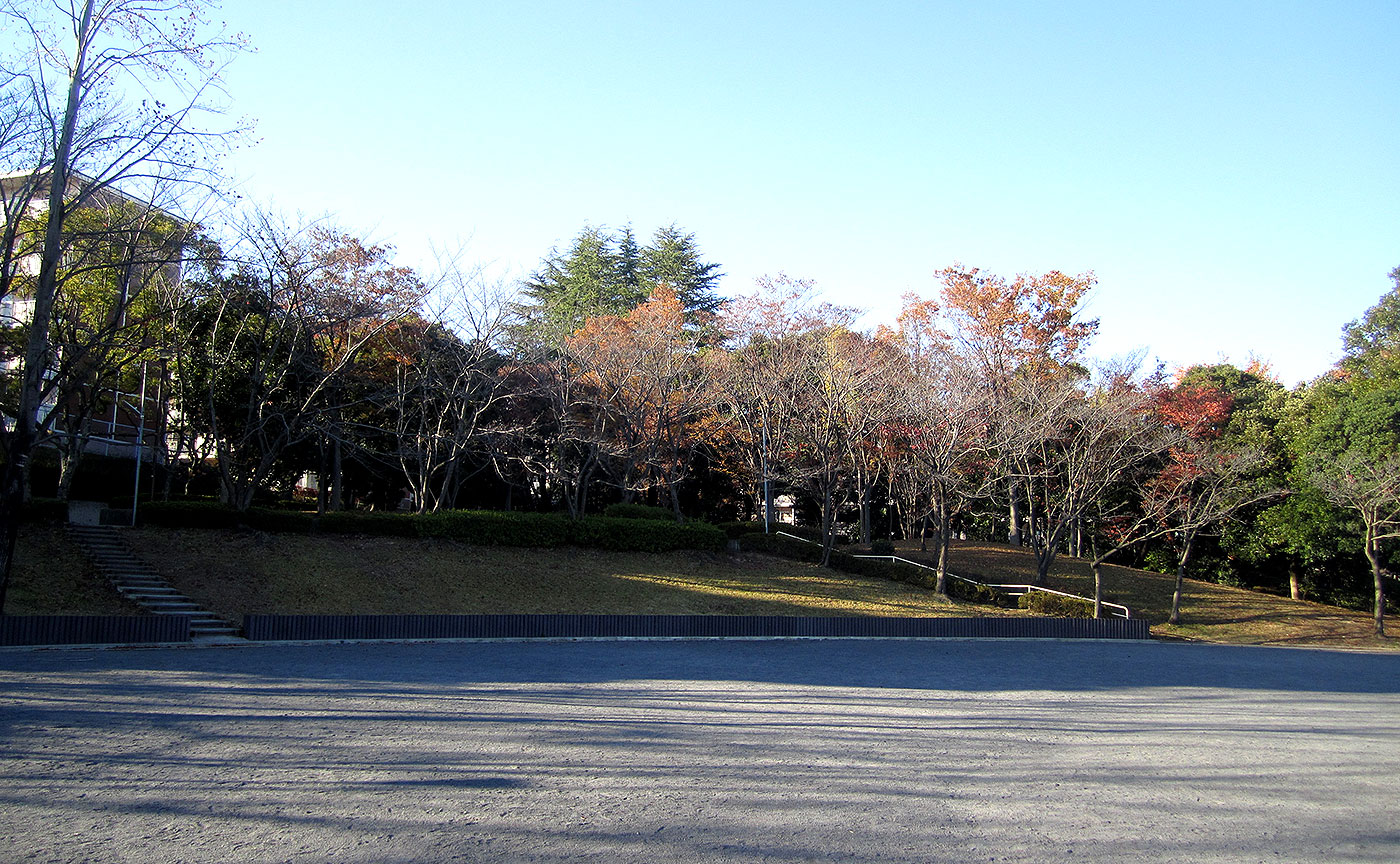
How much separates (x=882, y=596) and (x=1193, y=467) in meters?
10.1

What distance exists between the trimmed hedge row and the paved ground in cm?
824

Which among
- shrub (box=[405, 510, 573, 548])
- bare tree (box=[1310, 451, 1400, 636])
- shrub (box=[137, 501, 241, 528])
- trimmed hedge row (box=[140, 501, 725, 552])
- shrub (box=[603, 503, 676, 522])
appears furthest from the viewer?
shrub (box=[603, 503, 676, 522])

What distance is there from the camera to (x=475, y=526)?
23.8 m

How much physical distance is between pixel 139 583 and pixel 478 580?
22.6 feet

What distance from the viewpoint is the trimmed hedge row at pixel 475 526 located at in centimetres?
→ 2119

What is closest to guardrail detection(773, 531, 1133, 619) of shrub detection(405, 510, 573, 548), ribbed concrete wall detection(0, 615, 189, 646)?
shrub detection(405, 510, 573, 548)

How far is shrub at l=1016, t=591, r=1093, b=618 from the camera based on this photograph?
79.8 ft

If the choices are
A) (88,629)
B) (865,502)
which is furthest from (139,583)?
(865,502)

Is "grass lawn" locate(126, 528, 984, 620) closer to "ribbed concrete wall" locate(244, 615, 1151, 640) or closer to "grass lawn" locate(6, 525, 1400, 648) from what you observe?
"grass lawn" locate(6, 525, 1400, 648)

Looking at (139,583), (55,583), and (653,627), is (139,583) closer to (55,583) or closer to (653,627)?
(55,583)

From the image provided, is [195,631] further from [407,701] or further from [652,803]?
[652,803]

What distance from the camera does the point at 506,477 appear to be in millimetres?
28359

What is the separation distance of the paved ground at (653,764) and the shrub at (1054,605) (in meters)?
10.1

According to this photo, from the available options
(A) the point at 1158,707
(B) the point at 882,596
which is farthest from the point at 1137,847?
(B) the point at 882,596
